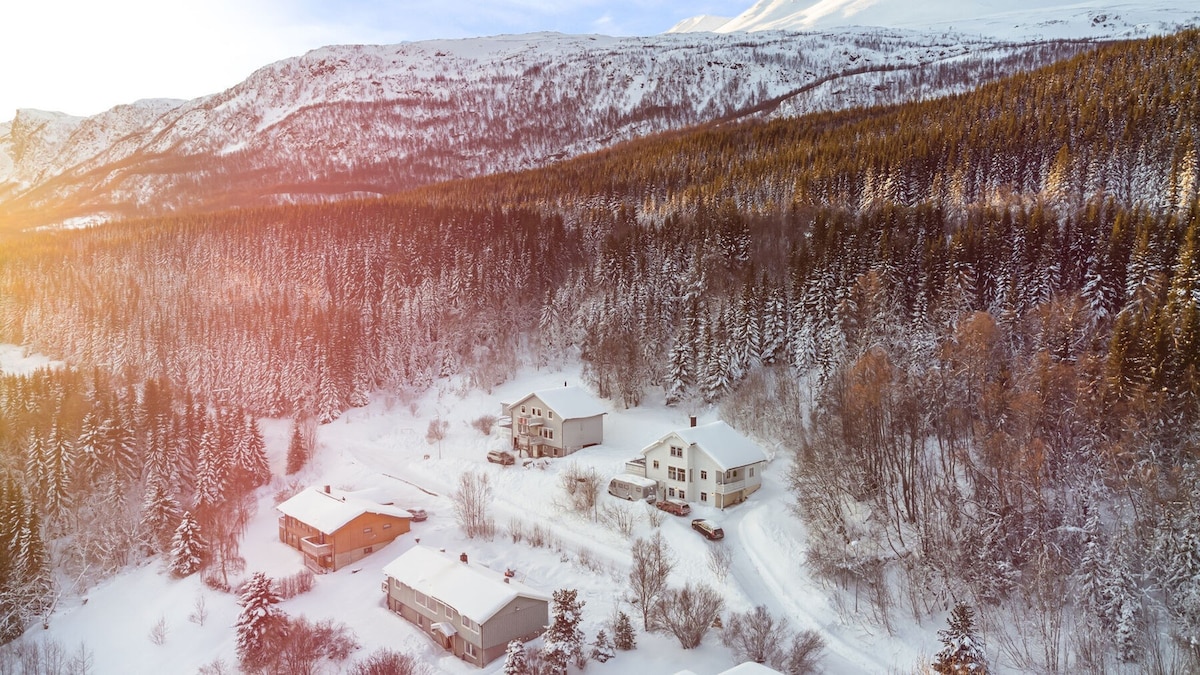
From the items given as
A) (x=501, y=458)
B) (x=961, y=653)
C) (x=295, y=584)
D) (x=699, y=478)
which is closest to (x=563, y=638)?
(x=961, y=653)

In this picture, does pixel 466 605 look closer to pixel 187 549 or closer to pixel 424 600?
pixel 424 600

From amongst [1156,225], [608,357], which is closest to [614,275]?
[608,357]

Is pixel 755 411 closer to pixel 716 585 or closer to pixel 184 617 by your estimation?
pixel 716 585

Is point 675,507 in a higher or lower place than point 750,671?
lower

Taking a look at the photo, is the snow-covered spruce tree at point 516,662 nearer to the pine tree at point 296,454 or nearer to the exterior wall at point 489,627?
the exterior wall at point 489,627

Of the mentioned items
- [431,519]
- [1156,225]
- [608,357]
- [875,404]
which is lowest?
[431,519]

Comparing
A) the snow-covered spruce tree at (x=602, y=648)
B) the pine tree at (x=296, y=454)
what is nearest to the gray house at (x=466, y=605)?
the snow-covered spruce tree at (x=602, y=648)
